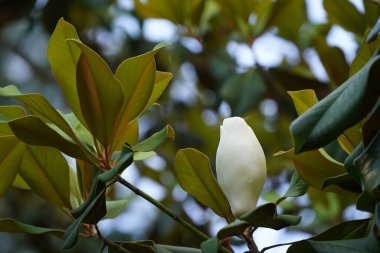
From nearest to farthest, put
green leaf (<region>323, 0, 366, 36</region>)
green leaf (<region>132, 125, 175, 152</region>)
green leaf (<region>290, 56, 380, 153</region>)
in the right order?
green leaf (<region>290, 56, 380, 153</region>), green leaf (<region>132, 125, 175, 152</region>), green leaf (<region>323, 0, 366, 36</region>)

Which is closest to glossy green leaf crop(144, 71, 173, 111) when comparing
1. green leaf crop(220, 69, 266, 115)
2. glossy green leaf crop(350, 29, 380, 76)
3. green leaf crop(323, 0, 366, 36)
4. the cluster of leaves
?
the cluster of leaves

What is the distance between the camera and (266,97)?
6.13ft

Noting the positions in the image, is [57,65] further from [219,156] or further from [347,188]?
[347,188]

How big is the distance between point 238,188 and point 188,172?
8cm

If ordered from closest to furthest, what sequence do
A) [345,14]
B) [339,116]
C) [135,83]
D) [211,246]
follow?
[339,116] < [211,246] < [135,83] < [345,14]

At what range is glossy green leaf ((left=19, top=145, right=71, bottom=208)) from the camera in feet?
2.77

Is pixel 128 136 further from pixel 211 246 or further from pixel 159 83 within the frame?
pixel 211 246

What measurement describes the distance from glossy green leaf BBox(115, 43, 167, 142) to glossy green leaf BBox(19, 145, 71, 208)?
0.09m

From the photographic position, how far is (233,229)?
27.1 inches

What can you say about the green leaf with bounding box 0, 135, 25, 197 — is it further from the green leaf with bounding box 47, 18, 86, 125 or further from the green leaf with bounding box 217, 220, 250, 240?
the green leaf with bounding box 217, 220, 250, 240

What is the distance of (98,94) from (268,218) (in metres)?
0.23

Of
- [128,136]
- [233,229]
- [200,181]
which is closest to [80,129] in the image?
[128,136]

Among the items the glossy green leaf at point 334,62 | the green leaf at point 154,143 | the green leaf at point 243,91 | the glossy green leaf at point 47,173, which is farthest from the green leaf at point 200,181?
the green leaf at point 243,91

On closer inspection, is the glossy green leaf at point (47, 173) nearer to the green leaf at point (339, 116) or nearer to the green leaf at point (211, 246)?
the green leaf at point (211, 246)
